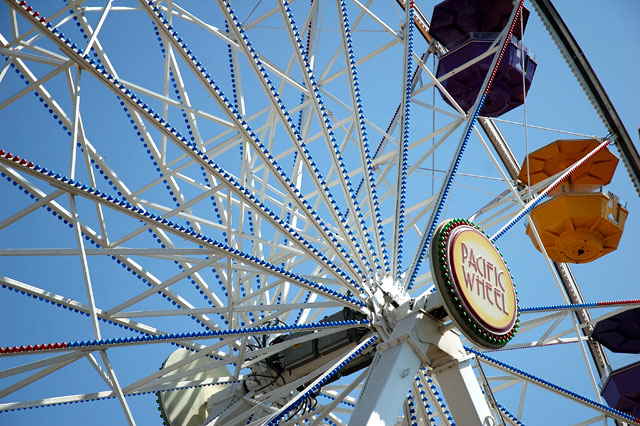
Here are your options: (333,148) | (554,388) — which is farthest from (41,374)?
(554,388)

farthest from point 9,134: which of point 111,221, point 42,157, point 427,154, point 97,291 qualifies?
point 427,154

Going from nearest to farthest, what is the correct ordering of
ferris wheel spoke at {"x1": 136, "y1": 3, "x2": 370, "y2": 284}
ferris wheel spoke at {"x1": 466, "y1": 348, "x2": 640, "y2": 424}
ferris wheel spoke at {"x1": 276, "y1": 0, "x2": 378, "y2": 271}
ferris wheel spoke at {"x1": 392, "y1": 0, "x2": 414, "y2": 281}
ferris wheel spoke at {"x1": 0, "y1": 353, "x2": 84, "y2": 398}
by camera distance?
ferris wheel spoke at {"x1": 0, "y1": 353, "x2": 84, "y2": 398} → ferris wheel spoke at {"x1": 136, "y1": 3, "x2": 370, "y2": 284} → ferris wheel spoke at {"x1": 466, "y1": 348, "x2": 640, "y2": 424} → ferris wheel spoke at {"x1": 392, "y1": 0, "x2": 414, "y2": 281} → ferris wheel spoke at {"x1": 276, "y1": 0, "x2": 378, "y2": 271}

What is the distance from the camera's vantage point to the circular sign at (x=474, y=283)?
8.11m

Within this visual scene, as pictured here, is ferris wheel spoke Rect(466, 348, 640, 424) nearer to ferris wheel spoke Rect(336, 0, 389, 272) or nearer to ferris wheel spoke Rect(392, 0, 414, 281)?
ferris wheel spoke Rect(392, 0, 414, 281)

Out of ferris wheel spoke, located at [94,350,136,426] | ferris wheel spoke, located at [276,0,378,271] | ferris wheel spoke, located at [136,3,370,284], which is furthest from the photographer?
ferris wheel spoke, located at [276,0,378,271]

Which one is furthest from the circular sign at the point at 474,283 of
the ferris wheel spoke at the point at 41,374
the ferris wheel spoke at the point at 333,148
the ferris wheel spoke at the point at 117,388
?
the ferris wheel spoke at the point at 41,374

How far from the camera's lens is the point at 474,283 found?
8.45m

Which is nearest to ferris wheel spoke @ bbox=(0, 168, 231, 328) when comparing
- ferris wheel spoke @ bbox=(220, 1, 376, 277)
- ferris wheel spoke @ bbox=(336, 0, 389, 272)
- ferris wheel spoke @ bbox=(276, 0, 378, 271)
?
ferris wheel spoke @ bbox=(220, 1, 376, 277)

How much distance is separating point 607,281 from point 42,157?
24.9 metres

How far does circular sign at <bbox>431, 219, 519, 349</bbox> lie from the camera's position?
811cm

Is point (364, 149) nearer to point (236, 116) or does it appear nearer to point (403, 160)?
point (403, 160)

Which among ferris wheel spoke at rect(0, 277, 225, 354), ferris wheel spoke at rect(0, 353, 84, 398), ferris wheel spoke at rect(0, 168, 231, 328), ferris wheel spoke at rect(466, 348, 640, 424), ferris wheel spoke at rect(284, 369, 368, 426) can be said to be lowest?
ferris wheel spoke at rect(466, 348, 640, 424)

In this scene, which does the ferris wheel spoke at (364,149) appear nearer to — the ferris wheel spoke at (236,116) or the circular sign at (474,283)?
the ferris wheel spoke at (236,116)

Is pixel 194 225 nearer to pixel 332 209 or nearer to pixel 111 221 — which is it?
pixel 332 209
